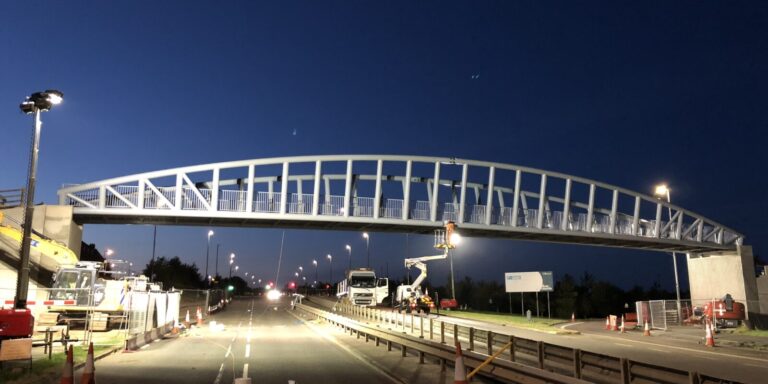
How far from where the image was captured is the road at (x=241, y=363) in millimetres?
14906

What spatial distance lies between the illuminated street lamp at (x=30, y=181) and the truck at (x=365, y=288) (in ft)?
114

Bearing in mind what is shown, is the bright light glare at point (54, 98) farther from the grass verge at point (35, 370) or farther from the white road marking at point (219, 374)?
the white road marking at point (219, 374)

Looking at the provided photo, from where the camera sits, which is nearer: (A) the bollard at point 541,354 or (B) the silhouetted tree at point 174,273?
(A) the bollard at point 541,354

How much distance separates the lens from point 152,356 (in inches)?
798

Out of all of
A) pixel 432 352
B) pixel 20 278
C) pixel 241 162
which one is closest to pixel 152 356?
pixel 20 278

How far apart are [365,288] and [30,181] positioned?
3603 centimetres

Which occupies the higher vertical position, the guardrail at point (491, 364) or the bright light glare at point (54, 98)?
the bright light glare at point (54, 98)

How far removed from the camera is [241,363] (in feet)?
59.7

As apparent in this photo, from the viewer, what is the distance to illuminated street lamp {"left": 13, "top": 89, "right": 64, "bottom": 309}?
18.0m

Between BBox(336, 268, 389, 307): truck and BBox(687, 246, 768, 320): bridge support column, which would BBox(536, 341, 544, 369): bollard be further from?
BBox(687, 246, 768, 320): bridge support column

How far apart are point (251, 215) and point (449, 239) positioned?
48.1 feet

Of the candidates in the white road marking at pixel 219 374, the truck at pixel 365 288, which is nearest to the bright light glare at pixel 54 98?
the white road marking at pixel 219 374

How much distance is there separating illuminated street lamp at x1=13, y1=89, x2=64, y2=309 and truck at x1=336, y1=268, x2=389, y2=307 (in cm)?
3473

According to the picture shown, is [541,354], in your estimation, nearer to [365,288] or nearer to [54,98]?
[54,98]
